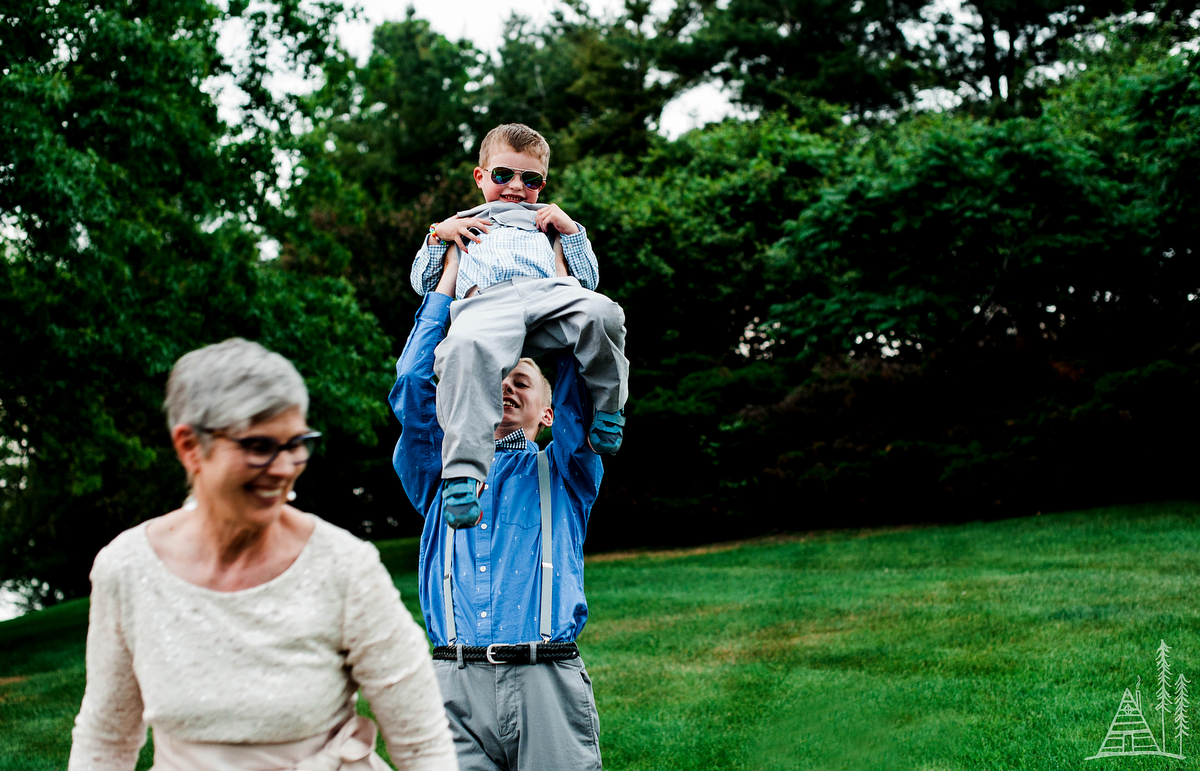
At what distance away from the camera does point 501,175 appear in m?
3.20

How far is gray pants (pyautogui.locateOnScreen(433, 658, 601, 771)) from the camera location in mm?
2643

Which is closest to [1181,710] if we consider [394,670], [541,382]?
[541,382]

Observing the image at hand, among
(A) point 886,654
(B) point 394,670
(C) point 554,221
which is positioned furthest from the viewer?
(A) point 886,654

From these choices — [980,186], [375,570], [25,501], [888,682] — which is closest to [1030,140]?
[980,186]

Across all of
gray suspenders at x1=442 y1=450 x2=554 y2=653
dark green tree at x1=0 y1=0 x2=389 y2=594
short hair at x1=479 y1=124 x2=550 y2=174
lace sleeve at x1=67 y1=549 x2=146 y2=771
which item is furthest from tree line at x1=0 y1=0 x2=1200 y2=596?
lace sleeve at x1=67 y1=549 x2=146 y2=771

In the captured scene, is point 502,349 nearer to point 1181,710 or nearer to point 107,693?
point 107,693

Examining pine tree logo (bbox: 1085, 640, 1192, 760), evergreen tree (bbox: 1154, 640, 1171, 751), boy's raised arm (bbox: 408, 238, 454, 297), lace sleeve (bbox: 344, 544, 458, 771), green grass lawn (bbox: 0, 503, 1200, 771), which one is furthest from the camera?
green grass lawn (bbox: 0, 503, 1200, 771)

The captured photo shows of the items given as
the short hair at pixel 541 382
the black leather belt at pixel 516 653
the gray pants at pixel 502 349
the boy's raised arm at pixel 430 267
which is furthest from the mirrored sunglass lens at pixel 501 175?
the black leather belt at pixel 516 653

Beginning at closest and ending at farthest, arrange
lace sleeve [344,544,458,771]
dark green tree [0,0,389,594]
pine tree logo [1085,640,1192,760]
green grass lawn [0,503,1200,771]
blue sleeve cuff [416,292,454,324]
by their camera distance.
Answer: lace sleeve [344,544,458,771], blue sleeve cuff [416,292,454,324], pine tree logo [1085,640,1192,760], green grass lawn [0,503,1200,771], dark green tree [0,0,389,594]

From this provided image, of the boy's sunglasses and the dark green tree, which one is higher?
the dark green tree

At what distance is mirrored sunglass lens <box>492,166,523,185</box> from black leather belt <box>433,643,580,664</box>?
138 centimetres

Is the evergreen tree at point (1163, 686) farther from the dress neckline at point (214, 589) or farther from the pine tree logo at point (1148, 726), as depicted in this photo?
the dress neckline at point (214, 589)

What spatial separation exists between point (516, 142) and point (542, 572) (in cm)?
130

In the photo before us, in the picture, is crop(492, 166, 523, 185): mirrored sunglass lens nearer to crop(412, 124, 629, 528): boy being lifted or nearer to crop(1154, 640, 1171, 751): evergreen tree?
crop(412, 124, 629, 528): boy being lifted
